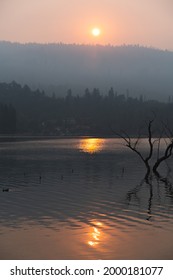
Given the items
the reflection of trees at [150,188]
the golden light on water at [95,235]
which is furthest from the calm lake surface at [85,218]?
the reflection of trees at [150,188]

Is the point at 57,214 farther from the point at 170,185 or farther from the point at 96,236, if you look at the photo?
the point at 170,185

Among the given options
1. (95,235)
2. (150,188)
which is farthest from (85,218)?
(150,188)

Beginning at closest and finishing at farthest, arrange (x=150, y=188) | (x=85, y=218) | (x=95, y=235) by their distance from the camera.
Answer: (x=95, y=235), (x=85, y=218), (x=150, y=188)

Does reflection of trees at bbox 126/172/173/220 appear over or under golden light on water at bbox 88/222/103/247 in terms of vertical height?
under

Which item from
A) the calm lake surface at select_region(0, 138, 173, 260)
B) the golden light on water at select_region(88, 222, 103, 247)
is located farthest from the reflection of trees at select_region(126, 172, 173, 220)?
the golden light on water at select_region(88, 222, 103, 247)

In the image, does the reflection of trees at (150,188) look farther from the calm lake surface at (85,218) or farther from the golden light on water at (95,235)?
the golden light on water at (95,235)

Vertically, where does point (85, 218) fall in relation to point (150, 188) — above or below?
above

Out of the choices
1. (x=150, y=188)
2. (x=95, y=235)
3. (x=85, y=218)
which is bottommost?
(x=150, y=188)

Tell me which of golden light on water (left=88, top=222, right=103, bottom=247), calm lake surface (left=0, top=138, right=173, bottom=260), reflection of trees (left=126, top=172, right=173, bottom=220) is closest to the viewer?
calm lake surface (left=0, top=138, right=173, bottom=260)

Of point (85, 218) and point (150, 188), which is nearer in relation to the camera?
point (85, 218)

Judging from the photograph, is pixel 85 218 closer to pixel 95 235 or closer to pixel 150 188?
pixel 95 235

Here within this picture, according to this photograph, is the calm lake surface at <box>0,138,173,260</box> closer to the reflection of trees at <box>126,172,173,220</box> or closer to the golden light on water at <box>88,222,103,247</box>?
the golden light on water at <box>88,222,103,247</box>
